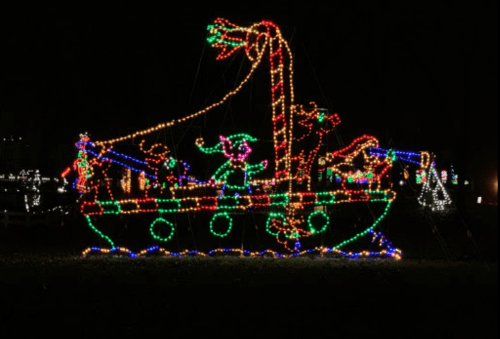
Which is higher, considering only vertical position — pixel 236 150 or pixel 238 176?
pixel 236 150

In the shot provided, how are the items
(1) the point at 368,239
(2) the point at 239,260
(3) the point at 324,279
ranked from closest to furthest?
1. (3) the point at 324,279
2. (2) the point at 239,260
3. (1) the point at 368,239

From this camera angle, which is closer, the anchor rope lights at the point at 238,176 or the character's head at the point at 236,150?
the anchor rope lights at the point at 238,176

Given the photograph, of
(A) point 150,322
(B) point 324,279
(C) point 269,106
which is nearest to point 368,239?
(C) point 269,106

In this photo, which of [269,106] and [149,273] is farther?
[269,106]

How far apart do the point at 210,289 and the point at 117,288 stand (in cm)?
120

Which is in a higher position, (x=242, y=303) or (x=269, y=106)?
(x=269, y=106)

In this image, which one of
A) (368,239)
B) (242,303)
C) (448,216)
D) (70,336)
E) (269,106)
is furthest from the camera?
(448,216)

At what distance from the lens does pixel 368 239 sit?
1452cm

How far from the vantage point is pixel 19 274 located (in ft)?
28.5

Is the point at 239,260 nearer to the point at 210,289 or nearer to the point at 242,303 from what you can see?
the point at 210,289

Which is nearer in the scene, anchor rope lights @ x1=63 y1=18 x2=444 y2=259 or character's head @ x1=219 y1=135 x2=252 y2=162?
anchor rope lights @ x1=63 y1=18 x2=444 y2=259

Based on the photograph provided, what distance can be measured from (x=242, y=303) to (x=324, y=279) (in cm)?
207

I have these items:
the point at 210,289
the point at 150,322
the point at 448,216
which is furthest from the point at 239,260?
the point at 448,216

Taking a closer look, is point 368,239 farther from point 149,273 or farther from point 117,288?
point 117,288
